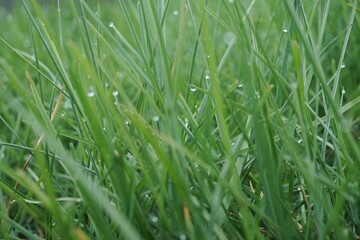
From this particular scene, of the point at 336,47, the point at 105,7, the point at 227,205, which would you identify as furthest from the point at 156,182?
the point at 105,7

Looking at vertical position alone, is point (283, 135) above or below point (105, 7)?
above

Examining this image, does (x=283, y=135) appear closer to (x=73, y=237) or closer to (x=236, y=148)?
(x=236, y=148)

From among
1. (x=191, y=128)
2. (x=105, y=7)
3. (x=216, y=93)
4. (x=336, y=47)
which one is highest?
(x=216, y=93)

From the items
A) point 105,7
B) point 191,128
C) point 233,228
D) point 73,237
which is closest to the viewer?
point 73,237

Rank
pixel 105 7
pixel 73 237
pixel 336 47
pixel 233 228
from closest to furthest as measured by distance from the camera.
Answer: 1. pixel 73 237
2. pixel 233 228
3. pixel 336 47
4. pixel 105 7

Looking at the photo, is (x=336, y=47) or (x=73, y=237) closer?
(x=73, y=237)

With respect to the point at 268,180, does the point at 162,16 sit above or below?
above

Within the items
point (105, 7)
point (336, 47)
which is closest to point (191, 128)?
point (336, 47)

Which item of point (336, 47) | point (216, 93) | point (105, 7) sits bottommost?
point (105, 7)

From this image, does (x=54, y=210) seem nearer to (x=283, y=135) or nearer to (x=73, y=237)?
(x=73, y=237)
